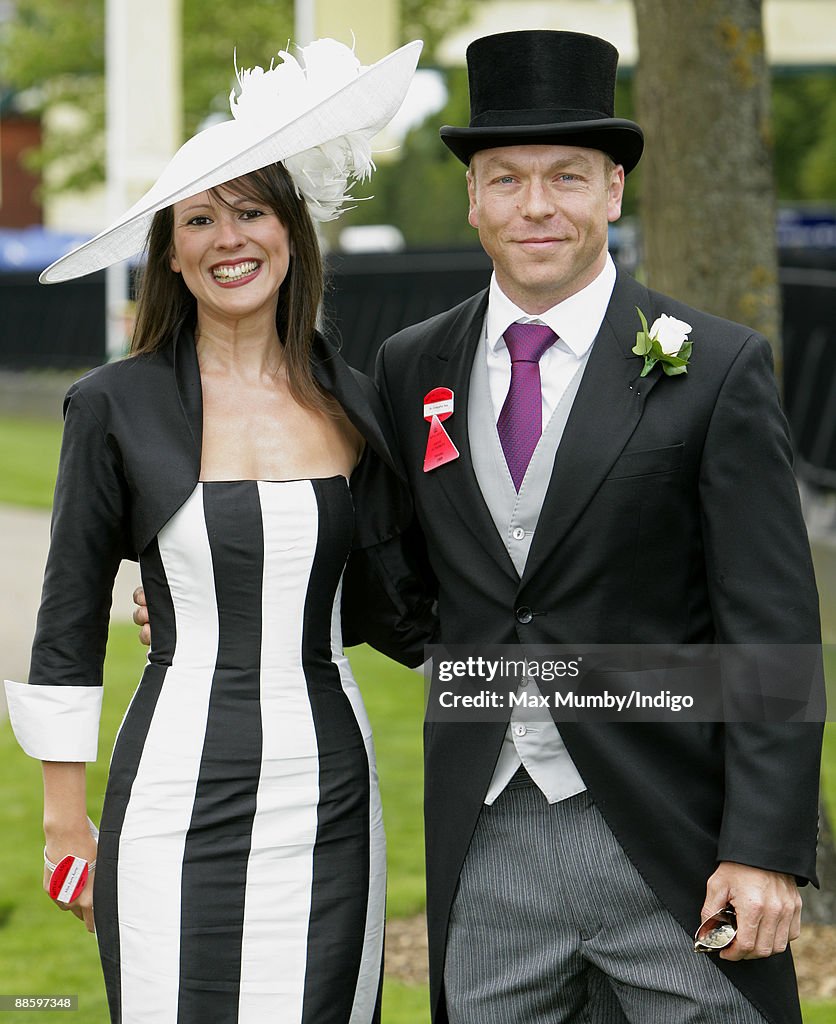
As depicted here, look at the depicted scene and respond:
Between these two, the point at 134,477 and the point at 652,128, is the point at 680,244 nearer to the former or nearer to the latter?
the point at 652,128

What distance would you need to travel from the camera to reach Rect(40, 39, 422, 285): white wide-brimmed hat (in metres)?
2.83

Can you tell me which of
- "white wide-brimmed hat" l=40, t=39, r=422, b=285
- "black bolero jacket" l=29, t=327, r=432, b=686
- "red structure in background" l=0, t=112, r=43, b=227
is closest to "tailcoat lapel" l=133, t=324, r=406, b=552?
"black bolero jacket" l=29, t=327, r=432, b=686

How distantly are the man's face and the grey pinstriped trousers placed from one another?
889 mm

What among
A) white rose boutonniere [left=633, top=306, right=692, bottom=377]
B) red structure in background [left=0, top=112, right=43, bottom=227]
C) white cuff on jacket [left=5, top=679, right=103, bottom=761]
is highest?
red structure in background [left=0, top=112, right=43, bottom=227]

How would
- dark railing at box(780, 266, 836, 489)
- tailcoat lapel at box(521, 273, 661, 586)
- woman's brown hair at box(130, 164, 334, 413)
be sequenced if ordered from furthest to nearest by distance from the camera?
dark railing at box(780, 266, 836, 489)
woman's brown hair at box(130, 164, 334, 413)
tailcoat lapel at box(521, 273, 661, 586)

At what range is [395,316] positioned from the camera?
17266mm

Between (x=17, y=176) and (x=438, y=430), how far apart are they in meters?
46.6

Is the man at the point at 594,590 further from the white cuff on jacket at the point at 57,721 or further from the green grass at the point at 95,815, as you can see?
the green grass at the point at 95,815

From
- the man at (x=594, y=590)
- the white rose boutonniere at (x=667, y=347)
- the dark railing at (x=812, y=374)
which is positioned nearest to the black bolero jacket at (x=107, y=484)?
the man at (x=594, y=590)

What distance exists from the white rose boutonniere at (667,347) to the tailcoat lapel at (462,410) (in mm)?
338

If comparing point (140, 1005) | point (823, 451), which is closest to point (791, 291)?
point (823, 451)

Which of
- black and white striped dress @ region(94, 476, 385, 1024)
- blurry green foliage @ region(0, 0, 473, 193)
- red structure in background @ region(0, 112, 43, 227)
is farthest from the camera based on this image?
red structure in background @ region(0, 112, 43, 227)

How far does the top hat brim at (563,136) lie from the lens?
2643 mm

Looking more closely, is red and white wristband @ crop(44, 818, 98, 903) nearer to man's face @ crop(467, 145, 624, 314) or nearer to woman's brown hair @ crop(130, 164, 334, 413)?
woman's brown hair @ crop(130, 164, 334, 413)
